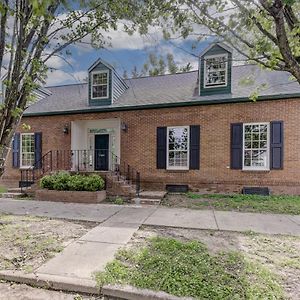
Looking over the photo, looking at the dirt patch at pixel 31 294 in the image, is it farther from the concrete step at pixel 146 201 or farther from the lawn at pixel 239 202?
the concrete step at pixel 146 201

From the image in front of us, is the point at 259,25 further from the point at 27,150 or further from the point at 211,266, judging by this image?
the point at 27,150

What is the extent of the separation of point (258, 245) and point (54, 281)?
3688 millimetres

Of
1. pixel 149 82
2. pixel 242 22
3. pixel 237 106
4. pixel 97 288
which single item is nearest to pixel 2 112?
pixel 97 288

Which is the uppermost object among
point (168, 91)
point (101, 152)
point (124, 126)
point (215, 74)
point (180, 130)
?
point (215, 74)

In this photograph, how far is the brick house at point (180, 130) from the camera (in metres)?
9.85

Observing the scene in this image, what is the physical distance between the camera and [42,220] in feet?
21.3

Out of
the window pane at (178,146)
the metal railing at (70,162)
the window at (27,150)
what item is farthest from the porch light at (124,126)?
the window at (27,150)

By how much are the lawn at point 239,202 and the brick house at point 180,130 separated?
74cm

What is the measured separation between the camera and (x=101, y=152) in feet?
42.2

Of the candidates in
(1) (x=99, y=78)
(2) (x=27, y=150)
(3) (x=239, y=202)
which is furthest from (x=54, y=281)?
(2) (x=27, y=150)

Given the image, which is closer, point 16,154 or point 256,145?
point 256,145

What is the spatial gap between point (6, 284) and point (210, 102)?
939 cm

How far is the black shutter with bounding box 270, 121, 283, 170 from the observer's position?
31.9ft

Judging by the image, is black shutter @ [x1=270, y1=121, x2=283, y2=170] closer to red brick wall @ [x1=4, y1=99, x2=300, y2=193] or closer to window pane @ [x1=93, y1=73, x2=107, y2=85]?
red brick wall @ [x1=4, y1=99, x2=300, y2=193]
